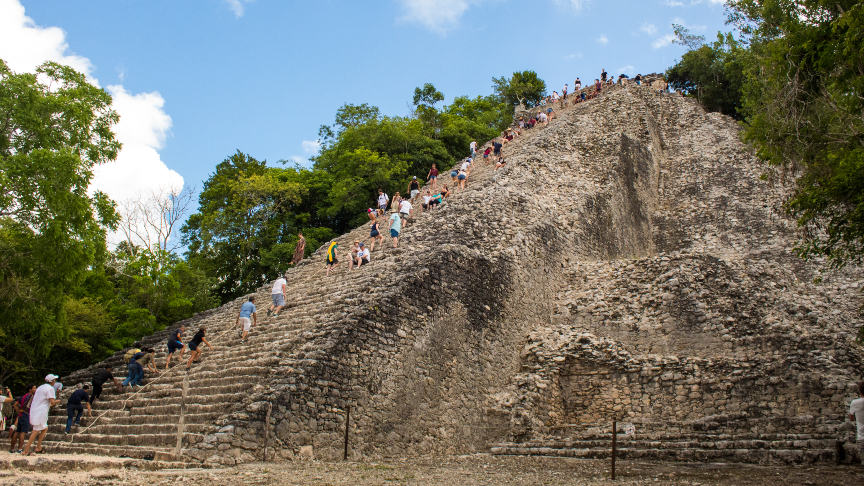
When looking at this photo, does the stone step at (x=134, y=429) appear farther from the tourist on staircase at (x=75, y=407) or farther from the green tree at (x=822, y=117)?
the green tree at (x=822, y=117)

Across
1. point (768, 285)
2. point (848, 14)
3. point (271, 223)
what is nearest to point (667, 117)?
point (768, 285)

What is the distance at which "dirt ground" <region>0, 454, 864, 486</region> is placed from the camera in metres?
5.95

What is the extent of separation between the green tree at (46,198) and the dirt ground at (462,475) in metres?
7.08

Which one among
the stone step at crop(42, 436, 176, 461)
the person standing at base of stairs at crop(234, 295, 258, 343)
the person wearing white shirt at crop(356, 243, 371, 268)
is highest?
the person wearing white shirt at crop(356, 243, 371, 268)

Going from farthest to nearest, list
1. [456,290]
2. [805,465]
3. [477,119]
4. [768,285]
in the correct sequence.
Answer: [477,119] → [768,285] → [456,290] → [805,465]

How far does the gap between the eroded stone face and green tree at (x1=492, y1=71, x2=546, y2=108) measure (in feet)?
85.4

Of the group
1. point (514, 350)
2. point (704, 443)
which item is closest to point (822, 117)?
point (704, 443)

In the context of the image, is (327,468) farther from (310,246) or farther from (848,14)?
(310,246)

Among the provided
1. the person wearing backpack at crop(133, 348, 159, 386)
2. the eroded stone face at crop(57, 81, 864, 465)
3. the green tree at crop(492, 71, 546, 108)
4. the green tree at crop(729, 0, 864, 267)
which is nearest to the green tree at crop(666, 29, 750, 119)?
the green tree at crop(492, 71, 546, 108)

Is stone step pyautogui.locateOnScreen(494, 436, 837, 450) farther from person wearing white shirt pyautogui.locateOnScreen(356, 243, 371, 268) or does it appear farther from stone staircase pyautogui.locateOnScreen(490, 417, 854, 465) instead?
person wearing white shirt pyautogui.locateOnScreen(356, 243, 371, 268)

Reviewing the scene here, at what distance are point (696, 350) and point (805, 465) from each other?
14.9 ft

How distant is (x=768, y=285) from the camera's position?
39.4ft

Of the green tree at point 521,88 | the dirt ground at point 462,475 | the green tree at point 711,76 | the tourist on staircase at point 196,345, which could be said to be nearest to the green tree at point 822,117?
the dirt ground at point 462,475

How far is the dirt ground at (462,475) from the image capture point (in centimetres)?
595
